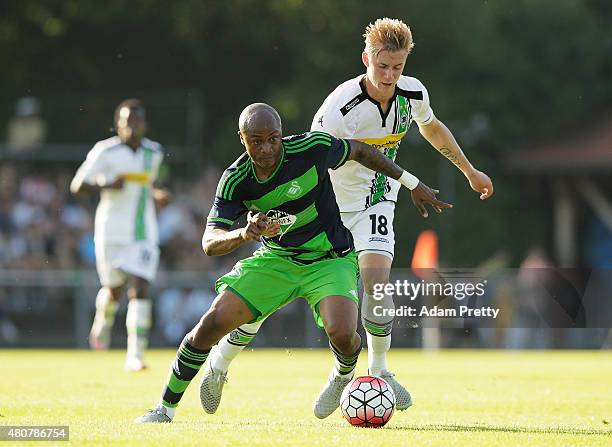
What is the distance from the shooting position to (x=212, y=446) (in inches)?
264

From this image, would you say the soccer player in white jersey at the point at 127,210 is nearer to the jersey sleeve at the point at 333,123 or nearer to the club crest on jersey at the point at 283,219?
the jersey sleeve at the point at 333,123

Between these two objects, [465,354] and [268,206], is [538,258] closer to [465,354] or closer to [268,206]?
[465,354]

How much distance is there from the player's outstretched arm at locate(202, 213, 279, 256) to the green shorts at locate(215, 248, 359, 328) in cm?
53

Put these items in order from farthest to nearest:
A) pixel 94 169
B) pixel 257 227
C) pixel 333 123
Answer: pixel 94 169 → pixel 333 123 → pixel 257 227

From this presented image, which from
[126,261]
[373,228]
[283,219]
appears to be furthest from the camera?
[126,261]

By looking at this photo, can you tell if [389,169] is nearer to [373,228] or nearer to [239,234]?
[373,228]

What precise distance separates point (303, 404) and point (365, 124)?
85.6 inches

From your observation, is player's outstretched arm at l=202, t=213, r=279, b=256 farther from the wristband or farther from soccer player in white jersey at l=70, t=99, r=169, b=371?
soccer player in white jersey at l=70, t=99, r=169, b=371

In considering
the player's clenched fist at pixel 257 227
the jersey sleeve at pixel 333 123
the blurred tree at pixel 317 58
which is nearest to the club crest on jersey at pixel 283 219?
the player's clenched fist at pixel 257 227

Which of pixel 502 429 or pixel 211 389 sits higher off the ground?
pixel 211 389

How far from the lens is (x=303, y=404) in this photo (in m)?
9.80

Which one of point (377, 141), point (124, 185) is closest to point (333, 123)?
point (377, 141)

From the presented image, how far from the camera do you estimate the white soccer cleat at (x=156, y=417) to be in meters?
7.90

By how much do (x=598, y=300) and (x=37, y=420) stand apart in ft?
48.9
